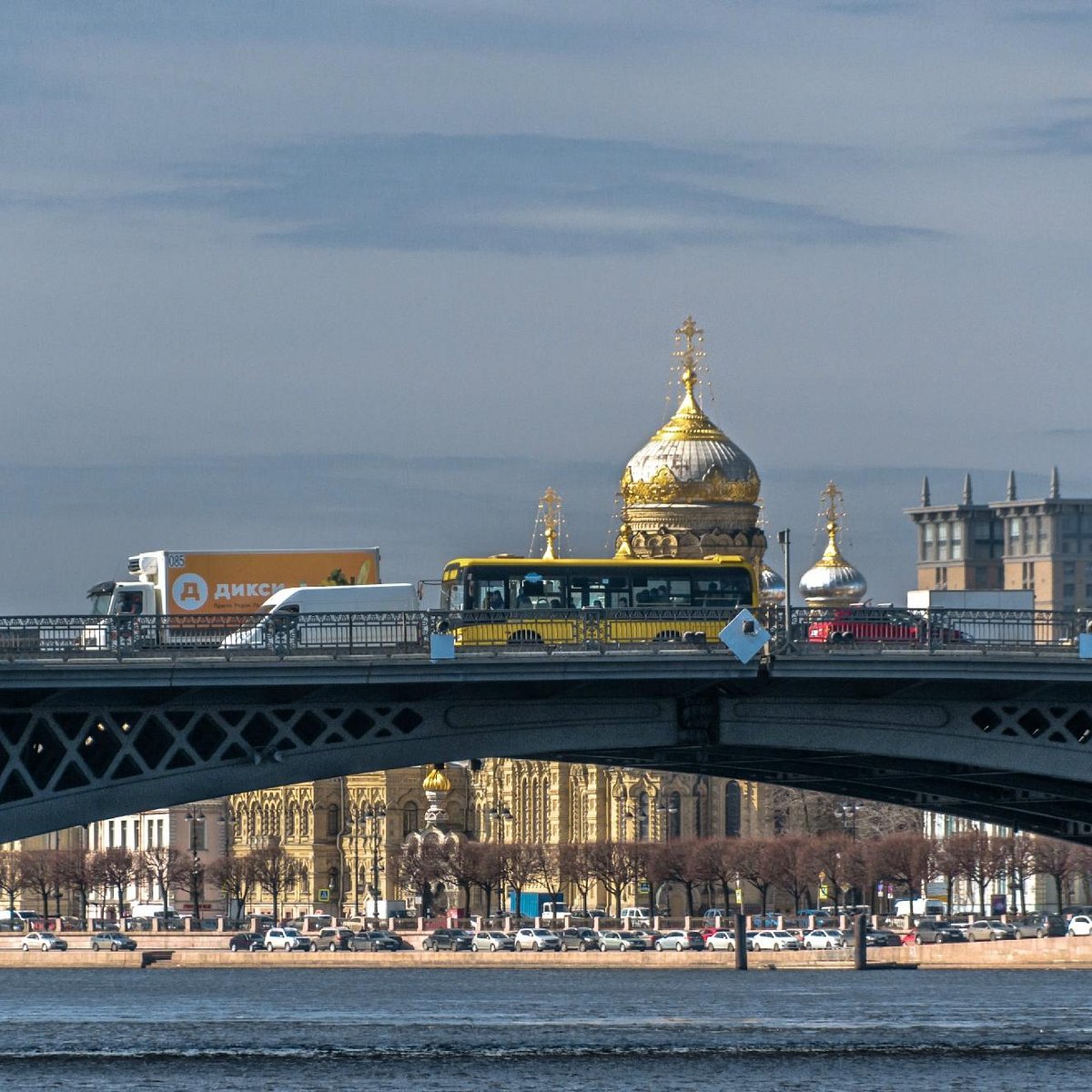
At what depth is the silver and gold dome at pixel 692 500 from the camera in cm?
16900

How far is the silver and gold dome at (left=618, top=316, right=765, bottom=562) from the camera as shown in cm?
16900

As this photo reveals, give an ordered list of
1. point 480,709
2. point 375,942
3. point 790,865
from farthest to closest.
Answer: point 790,865 < point 375,942 < point 480,709

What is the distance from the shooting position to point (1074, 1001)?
9412cm

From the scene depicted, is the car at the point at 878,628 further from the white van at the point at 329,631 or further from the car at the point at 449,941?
the car at the point at 449,941

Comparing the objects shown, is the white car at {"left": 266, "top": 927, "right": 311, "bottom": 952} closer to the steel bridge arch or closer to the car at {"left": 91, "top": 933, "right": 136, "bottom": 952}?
the car at {"left": 91, "top": 933, "right": 136, "bottom": 952}

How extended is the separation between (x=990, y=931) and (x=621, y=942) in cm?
1824

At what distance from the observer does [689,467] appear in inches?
6693

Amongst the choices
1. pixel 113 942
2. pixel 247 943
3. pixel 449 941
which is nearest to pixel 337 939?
pixel 247 943

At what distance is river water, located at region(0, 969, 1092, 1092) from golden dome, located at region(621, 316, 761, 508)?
50.7 m

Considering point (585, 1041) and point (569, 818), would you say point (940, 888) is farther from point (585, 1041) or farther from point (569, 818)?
point (585, 1041)

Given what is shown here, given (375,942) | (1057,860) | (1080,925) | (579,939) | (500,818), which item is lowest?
(375,942)

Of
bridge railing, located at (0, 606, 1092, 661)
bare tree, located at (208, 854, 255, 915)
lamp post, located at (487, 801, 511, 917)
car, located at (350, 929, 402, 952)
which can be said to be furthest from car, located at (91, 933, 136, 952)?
bridge railing, located at (0, 606, 1092, 661)

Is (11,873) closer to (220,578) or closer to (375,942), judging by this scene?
(375,942)

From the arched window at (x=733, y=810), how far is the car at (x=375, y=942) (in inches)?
1333
